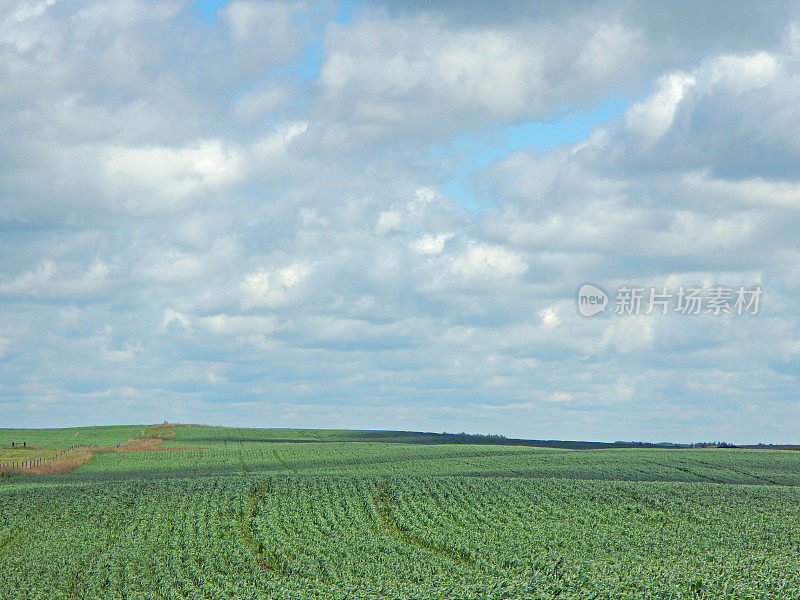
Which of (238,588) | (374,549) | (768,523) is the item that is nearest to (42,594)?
(238,588)

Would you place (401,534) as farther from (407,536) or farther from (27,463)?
(27,463)

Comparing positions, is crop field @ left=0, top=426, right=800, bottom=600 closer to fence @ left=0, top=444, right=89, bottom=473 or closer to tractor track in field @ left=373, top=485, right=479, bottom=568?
tractor track in field @ left=373, top=485, right=479, bottom=568

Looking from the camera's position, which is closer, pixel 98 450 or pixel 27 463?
pixel 27 463

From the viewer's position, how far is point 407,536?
1778 inches

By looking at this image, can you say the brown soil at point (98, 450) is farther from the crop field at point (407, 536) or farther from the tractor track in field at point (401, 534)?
the tractor track in field at point (401, 534)

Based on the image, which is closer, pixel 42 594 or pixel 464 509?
pixel 42 594

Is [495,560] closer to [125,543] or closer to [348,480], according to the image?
[125,543]

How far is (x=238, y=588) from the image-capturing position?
34.8m

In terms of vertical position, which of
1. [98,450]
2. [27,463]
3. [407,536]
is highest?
[98,450]

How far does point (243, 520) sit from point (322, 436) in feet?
299

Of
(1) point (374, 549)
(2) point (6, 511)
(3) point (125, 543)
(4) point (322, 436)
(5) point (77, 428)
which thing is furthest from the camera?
(5) point (77, 428)

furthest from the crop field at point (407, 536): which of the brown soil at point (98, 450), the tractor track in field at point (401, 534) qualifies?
the brown soil at point (98, 450)

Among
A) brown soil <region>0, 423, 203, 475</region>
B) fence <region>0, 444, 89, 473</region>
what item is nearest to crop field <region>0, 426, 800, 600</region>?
brown soil <region>0, 423, 203, 475</region>

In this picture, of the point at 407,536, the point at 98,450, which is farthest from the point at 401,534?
the point at 98,450
